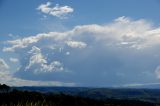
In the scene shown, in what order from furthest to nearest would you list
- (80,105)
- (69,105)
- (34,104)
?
(80,105)
(69,105)
(34,104)

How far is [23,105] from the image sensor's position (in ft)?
58.3

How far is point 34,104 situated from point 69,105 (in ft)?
545

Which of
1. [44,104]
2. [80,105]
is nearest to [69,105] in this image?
[80,105]

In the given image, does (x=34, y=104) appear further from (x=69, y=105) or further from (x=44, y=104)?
(x=69, y=105)

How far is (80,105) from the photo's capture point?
19662 cm

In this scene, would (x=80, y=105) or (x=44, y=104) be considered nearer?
(x=44, y=104)

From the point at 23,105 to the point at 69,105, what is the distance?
545 ft

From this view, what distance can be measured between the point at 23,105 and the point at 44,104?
108 centimetres

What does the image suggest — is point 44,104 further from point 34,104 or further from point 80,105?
point 80,105

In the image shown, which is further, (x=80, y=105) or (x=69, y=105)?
(x=80, y=105)

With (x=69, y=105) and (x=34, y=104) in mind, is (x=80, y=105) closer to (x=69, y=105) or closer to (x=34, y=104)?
(x=69, y=105)

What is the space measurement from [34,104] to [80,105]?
181m

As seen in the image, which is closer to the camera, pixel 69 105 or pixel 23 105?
pixel 23 105

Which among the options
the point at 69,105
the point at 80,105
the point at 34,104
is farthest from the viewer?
the point at 80,105
